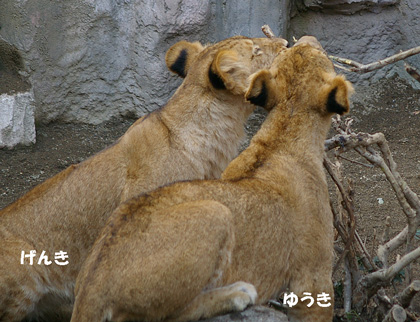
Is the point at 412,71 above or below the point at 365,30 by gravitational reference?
above

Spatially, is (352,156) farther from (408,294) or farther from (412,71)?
(412,71)

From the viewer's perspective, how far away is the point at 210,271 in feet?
11.9

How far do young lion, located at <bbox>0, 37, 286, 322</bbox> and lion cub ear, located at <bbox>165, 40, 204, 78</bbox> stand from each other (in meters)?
0.33

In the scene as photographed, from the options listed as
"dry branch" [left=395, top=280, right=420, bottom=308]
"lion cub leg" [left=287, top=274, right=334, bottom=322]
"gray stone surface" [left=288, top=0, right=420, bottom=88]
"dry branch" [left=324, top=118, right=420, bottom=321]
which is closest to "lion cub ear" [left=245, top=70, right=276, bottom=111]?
"dry branch" [left=324, top=118, right=420, bottom=321]

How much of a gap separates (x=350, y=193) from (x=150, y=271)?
1.76 meters

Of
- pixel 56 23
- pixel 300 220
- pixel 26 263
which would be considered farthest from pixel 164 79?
pixel 300 220

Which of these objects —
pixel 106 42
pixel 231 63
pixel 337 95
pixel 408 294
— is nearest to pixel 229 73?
pixel 231 63

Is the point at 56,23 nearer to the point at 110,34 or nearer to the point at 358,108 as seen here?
the point at 110,34

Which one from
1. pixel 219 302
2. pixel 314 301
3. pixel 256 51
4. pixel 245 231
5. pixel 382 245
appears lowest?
pixel 382 245

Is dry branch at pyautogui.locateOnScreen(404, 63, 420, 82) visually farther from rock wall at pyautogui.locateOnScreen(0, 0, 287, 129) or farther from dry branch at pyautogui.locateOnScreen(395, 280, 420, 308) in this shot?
rock wall at pyautogui.locateOnScreen(0, 0, 287, 129)

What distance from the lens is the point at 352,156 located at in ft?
26.2

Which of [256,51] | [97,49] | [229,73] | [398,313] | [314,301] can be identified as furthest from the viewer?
[97,49]

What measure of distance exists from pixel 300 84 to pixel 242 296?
4.24 ft

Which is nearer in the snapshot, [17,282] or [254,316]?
[254,316]
